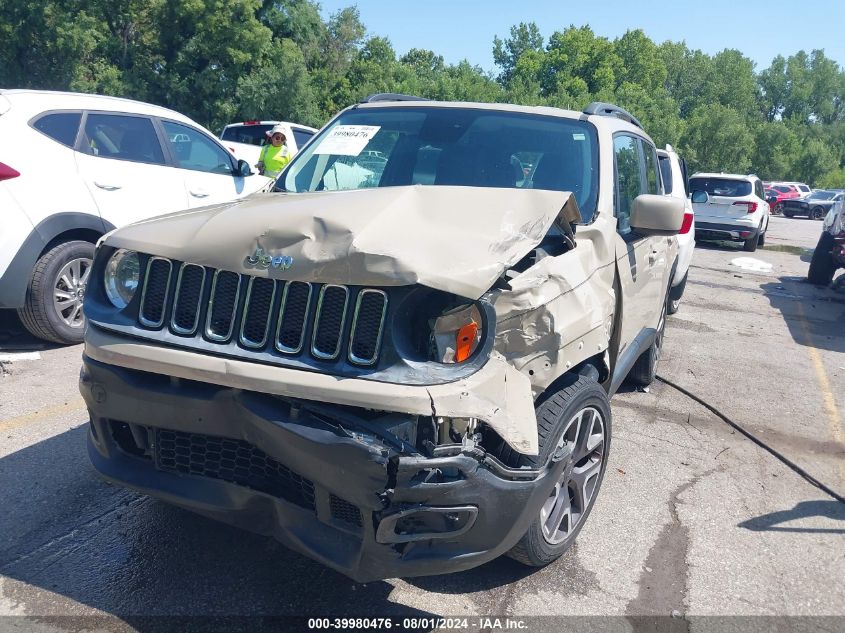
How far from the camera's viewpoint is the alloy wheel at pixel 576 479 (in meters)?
3.09

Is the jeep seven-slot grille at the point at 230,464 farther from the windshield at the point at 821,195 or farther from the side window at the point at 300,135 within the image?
the windshield at the point at 821,195

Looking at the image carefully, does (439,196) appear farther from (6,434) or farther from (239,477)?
Answer: (6,434)

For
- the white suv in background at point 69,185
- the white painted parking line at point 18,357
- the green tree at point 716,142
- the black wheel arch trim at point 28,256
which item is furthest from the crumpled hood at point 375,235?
the green tree at point 716,142

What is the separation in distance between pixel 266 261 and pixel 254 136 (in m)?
13.8

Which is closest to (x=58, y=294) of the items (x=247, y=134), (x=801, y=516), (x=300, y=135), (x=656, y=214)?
(x=656, y=214)

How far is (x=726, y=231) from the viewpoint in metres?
16.6

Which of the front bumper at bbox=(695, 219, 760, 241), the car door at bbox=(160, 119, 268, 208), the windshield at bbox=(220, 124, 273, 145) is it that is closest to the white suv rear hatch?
the front bumper at bbox=(695, 219, 760, 241)

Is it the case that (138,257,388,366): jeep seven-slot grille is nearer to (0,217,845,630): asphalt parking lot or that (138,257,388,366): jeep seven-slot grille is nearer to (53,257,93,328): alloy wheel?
(0,217,845,630): asphalt parking lot

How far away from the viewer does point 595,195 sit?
3744 mm

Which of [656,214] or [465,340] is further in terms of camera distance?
[656,214]

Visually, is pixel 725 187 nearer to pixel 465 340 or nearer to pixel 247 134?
pixel 247 134

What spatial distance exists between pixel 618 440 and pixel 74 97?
17.4 ft

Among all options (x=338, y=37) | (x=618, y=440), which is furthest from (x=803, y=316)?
(x=338, y=37)

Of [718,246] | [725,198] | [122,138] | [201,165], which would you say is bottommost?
[718,246]
